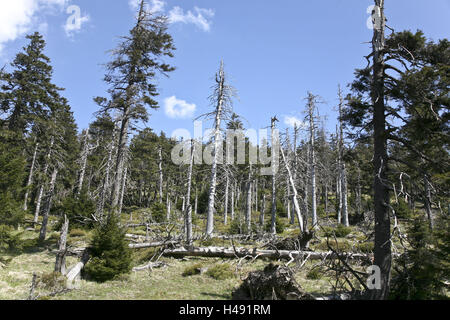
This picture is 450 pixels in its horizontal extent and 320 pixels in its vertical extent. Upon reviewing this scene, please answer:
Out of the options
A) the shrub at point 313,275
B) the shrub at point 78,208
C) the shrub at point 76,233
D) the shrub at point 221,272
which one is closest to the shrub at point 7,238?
the shrub at point 76,233

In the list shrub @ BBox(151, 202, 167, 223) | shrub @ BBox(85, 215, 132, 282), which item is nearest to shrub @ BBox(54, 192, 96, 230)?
shrub @ BBox(151, 202, 167, 223)

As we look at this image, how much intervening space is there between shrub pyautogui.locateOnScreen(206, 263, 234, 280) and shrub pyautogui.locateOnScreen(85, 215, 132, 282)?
3280 mm

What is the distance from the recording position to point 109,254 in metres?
10.5

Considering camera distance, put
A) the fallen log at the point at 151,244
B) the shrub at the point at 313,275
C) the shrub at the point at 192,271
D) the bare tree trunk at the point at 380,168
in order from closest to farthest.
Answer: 1. the bare tree trunk at the point at 380,168
2. the shrub at the point at 313,275
3. the shrub at the point at 192,271
4. the fallen log at the point at 151,244

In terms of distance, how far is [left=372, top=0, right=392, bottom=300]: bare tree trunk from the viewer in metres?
6.96

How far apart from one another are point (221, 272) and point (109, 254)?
445 centimetres

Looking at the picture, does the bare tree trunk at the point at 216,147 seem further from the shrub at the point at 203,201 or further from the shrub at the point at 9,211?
the shrub at the point at 203,201

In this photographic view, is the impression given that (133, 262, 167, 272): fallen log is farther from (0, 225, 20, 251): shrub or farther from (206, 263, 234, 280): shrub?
(0, 225, 20, 251): shrub

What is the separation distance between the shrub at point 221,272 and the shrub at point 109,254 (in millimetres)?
3280

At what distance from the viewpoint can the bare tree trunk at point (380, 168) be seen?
6.96 metres

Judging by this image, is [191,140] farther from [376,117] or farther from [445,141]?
[445,141]

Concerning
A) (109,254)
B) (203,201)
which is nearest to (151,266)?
(109,254)

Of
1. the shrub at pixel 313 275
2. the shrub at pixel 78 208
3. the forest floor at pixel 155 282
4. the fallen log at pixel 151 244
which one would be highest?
the shrub at pixel 78 208
